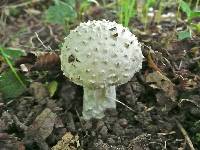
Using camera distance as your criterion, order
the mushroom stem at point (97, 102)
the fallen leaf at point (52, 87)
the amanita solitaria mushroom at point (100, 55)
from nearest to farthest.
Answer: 1. the amanita solitaria mushroom at point (100, 55)
2. the mushroom stem at point (97, 102)
3. the fallen leaf at point (52, 87)

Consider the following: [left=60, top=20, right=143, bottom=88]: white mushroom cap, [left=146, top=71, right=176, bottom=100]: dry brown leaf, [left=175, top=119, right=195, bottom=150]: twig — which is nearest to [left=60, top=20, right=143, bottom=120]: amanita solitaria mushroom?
[left=60, top=20, right=143, bottom=88]: white mushroom cap

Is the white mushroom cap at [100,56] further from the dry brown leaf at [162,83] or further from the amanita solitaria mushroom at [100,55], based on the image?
the dry brown leaf at [162,83]

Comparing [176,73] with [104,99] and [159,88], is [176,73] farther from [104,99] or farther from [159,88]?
[104,99]

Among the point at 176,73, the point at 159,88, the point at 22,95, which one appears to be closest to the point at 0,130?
the point at 22,95

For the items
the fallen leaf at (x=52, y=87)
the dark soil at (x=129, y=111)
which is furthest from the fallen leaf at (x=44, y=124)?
the fallen leaf at (x=52, y=87)

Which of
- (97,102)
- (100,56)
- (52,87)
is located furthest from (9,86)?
(100,56)

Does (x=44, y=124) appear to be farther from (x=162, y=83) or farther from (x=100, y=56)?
(x=162, y=83)

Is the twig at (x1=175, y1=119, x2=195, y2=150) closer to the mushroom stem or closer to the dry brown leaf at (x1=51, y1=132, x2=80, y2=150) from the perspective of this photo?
the mushroom stem
